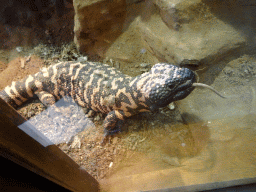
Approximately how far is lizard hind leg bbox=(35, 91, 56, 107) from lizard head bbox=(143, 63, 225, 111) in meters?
1.10

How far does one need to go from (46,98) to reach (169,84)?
1.37m

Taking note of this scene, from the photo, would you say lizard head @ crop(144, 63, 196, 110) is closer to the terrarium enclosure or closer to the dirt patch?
the terrarium enclosure

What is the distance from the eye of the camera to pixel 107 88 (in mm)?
1810

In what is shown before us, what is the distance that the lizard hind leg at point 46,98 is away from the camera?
6.36 ft

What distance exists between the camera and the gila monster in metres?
1.47

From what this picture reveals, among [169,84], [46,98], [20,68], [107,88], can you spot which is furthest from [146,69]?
[20,68]

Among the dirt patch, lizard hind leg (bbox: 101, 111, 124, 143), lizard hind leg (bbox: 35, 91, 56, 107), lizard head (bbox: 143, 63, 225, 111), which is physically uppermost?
the dirt patch

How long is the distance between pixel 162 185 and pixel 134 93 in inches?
31.6

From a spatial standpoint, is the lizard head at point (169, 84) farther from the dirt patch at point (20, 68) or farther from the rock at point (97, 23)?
the dirt patch at point (20, 68)

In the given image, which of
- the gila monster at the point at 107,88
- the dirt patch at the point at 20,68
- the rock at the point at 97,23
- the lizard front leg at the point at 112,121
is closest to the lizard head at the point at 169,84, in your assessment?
the gila monster at the point at 107,88

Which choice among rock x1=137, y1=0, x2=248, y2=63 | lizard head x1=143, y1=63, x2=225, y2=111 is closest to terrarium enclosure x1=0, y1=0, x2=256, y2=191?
rock x1=137, y1=0, x2=248, y2=63

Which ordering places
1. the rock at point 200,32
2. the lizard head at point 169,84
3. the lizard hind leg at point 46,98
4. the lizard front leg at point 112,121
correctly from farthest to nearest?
the lizard hind leg at point 46,98
the lizard front leg at point 112,121
the rock at point 200,32
the lizard head at point 169,84

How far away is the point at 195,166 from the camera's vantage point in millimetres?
1288

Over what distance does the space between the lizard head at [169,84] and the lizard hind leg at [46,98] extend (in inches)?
43.4
